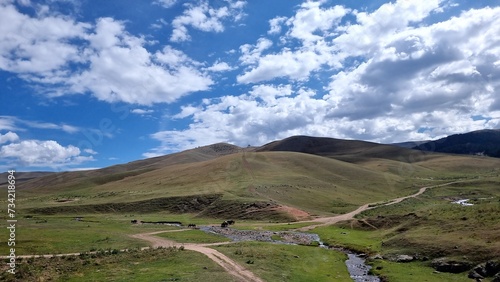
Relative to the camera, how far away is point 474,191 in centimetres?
14325

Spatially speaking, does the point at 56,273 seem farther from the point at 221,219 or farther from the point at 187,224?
the point at 221,219

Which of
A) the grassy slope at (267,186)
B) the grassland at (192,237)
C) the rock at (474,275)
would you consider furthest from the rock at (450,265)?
the grassy slope at (267,186)

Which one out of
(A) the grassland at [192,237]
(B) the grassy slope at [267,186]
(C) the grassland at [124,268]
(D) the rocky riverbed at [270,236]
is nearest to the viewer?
(C) the grassland at [124,268]

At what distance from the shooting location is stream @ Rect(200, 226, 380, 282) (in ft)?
158

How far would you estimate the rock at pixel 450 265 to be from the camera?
42531 mm

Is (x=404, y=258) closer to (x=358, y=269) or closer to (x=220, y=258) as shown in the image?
(x=358, y=269)

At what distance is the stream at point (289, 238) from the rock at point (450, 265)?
7.47m

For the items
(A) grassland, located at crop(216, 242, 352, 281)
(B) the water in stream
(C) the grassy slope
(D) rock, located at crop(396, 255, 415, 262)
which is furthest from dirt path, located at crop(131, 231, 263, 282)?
(C) the grassy slope

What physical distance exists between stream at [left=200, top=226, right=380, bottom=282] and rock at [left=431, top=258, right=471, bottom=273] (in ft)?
24.5

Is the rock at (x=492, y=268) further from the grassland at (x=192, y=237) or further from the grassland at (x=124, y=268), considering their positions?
the grassland at (x=192, y=237)

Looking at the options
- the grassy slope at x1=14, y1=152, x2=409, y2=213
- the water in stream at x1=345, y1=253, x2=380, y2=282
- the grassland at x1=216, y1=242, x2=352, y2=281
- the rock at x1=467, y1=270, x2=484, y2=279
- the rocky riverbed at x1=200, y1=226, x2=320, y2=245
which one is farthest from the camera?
the grassy slope at x1=14, y1=152, x2=409, y2=213

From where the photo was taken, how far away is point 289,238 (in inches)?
2815

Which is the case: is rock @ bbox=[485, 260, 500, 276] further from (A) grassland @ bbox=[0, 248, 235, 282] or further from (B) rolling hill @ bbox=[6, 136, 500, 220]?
(B) rolling hill @ bbox=[6, 136, 500, 220]

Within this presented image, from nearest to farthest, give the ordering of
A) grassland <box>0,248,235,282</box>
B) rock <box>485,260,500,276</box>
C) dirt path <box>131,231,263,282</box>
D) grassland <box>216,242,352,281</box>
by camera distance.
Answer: grassland <box>0,248,235,282</box>
rock <box>485,260,500,276</box>
dirt path <box>131,231,263,282</box>
grassland <box>216,242,352,281</box>
